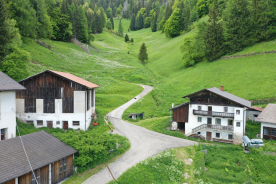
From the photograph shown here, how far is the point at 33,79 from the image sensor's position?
110 feet

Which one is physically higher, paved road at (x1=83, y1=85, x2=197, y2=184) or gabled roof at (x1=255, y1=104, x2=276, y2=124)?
gabled roof at (x1=255, y1=104, x2=276, y2=124)

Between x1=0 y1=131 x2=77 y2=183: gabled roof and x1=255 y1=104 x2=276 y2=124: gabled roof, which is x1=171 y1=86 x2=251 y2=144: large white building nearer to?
x1=255 y1=104 x2=276 y2=124: gabled roof

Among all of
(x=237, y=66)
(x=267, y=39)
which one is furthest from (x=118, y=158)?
(x=267, y=39)

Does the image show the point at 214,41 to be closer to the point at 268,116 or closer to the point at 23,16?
the point at 268,116

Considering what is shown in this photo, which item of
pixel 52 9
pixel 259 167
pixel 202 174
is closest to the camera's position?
pixel 202 174

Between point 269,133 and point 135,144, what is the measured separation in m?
20.8

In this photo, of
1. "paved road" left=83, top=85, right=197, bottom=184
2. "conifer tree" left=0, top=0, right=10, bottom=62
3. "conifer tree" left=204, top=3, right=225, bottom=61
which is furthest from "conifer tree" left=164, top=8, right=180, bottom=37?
"conifer tree" left=0, top=0, right=10, bottom=62

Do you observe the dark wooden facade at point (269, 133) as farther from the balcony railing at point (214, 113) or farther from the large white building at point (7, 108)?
the large white building at point (7, 108)

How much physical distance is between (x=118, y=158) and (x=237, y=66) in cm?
4794

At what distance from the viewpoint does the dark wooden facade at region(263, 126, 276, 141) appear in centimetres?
3241

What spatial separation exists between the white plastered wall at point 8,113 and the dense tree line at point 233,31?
5655 centimetres

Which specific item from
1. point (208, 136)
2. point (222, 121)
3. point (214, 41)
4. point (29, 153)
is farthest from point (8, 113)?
point (214, 41)

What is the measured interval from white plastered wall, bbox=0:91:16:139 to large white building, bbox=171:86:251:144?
24648 millimetres

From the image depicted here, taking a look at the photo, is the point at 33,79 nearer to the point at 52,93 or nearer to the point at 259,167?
the point at 52,93
